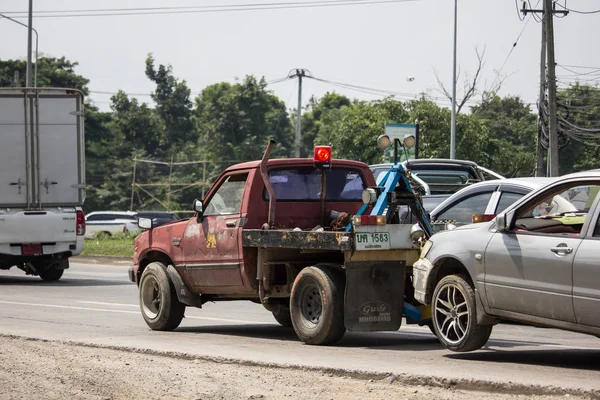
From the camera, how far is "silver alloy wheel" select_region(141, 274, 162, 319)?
522 inches

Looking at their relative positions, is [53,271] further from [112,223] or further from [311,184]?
[112,223]

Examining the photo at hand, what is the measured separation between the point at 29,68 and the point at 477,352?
29.7 m

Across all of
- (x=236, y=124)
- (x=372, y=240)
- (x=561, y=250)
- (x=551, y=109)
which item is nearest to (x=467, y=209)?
(x=372, y=240)

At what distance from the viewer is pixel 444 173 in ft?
59.8

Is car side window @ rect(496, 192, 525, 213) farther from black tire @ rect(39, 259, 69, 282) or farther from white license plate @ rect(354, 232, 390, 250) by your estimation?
black tire @ rect(39, 259, 69, 282)

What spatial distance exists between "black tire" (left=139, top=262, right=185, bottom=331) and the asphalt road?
0.16 m

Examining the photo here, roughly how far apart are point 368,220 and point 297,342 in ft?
5.90

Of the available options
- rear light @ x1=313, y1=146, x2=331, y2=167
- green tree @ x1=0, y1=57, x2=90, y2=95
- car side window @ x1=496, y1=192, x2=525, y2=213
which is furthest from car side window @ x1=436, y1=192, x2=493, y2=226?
green tree @ x1=0, y1=57, x2=90, y2=95

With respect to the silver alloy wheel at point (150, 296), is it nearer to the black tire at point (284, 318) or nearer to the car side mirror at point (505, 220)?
the black tire at point (284, 318)

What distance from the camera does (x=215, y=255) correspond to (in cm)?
1238

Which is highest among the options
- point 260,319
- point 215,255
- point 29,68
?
point 29,68

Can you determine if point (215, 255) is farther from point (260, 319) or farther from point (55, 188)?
point (55, 188)

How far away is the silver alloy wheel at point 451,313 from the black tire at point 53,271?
14227 millimetres

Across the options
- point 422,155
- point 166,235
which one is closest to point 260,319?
point 166,235
